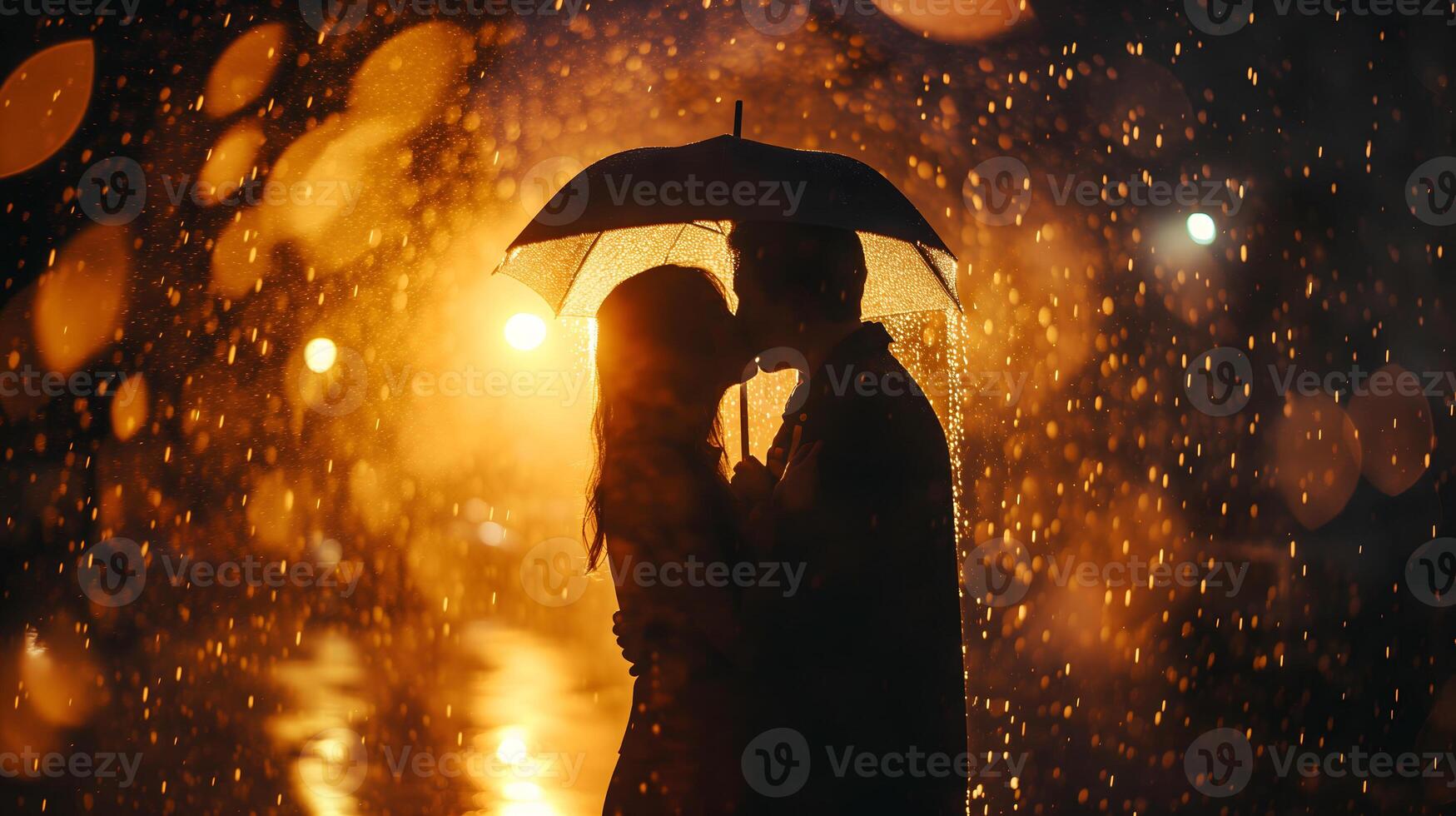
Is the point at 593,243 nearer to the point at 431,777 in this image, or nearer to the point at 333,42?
the point at 431,777

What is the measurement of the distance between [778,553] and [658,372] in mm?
348

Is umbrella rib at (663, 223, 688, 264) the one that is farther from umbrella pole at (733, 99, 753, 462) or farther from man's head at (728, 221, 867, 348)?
man's head at (728, 221, 867, 348)

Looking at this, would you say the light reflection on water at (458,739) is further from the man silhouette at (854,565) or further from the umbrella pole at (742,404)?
the man silhouette at (854,565)

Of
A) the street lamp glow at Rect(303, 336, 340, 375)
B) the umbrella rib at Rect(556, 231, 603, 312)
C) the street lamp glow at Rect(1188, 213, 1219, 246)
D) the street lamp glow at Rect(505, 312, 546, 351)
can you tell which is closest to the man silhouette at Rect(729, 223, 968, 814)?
the umbrella rib at Rect(556, 231, 603, 312)

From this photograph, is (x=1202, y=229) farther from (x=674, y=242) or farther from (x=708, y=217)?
(x=708, y=217)

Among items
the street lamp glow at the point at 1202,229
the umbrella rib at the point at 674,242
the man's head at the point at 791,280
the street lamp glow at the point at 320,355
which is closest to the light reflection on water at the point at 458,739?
the street lamp glow at the point at 320,355

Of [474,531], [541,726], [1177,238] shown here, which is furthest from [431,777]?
[474,531]

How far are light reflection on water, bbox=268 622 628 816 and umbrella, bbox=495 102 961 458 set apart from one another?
363cm

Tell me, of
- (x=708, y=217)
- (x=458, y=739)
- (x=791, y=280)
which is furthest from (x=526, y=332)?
(x=791, y=280)

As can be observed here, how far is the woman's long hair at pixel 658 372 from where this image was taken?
1.67m

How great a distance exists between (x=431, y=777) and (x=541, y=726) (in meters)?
1.32

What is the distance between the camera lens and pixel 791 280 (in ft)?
6.21

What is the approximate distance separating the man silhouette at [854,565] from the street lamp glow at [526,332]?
8346mm

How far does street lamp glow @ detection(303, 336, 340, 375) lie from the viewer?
11.1 m
